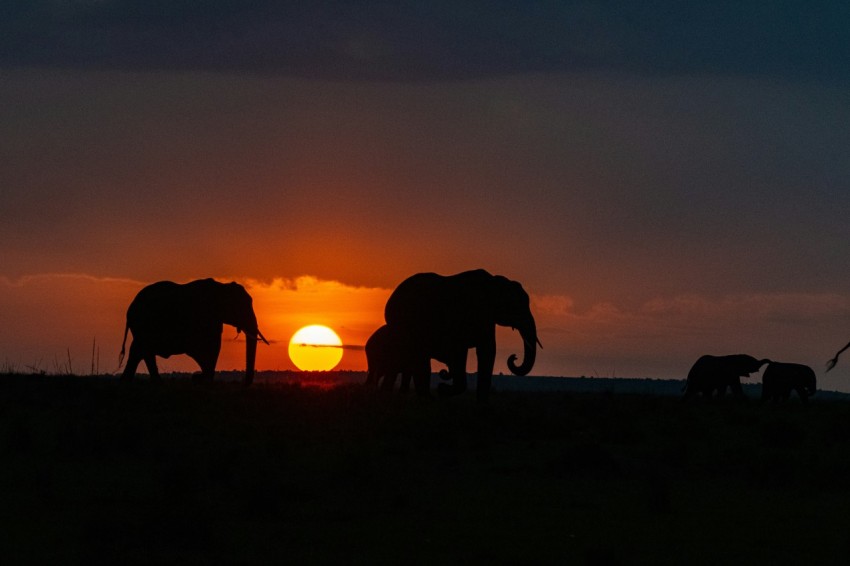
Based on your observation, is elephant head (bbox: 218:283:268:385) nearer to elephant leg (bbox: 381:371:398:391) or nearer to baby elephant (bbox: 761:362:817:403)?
elephant leg (bbox: 381:371:398:391)

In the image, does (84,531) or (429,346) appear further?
(429,346)

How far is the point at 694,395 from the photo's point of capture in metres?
36.4

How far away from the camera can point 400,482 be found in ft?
52.2

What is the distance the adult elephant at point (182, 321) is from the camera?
31.5 m

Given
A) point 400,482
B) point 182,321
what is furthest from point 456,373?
point 400,482

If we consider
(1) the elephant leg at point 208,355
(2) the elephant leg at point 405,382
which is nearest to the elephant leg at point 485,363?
(2) the elephant leg at point 405,382

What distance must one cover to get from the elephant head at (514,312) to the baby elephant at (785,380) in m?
10.2

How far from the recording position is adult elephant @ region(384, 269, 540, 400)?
26.7 m

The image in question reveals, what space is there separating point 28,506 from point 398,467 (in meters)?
5.42

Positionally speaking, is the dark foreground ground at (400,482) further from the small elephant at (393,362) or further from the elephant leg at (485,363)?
the small elephant at (393,362)

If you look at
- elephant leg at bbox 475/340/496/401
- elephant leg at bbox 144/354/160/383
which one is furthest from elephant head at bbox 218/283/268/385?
elephant leg at bbox 475/340/496/401

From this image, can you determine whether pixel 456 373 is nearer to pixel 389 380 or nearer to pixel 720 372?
pixel 389 380

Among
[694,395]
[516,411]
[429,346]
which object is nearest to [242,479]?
[516,411]

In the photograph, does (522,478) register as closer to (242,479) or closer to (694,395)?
(242,479)
